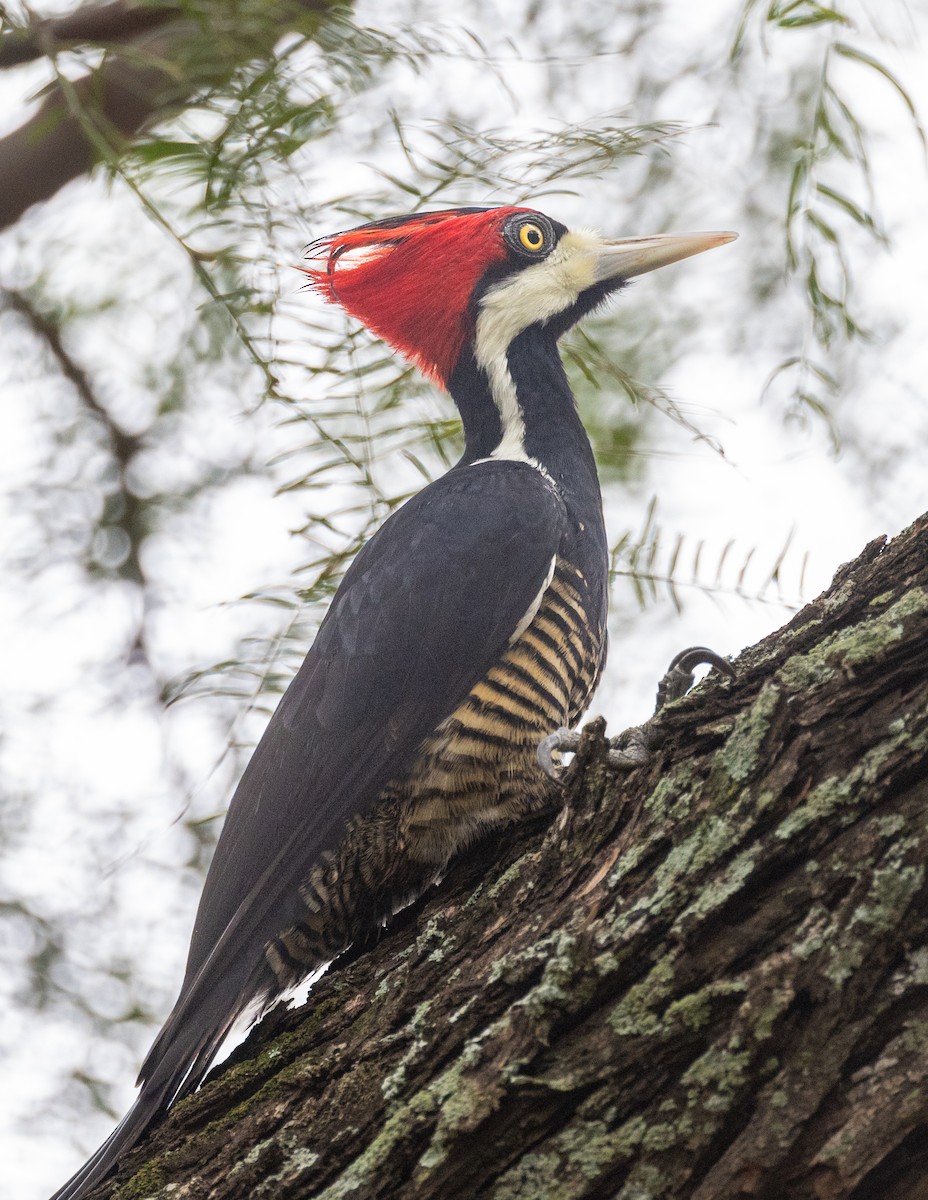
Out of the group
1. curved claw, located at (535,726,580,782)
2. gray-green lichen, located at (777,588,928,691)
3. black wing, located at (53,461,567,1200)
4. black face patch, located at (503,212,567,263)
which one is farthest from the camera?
black face patch, located at (503,212,567,263)

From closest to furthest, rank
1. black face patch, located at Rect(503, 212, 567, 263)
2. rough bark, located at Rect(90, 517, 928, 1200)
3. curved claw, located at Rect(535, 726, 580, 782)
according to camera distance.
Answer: rough bark, located at Rect(90, 517, 928, 1200) < curved claw, located at Rect(535, 726, 580, 782) < black face patch, located at Rect(503, 212, 567, 263)

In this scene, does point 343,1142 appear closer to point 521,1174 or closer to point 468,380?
point 521,1174

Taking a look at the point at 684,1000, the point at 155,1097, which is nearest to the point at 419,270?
the point at 155,1097

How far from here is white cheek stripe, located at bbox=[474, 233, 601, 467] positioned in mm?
3488

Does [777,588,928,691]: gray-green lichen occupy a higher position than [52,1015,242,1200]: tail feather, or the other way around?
[52,1015,242,1200]: tail feather

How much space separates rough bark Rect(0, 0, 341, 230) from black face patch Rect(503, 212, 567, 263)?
0.76m

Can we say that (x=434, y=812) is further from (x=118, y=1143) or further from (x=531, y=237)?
(x=531, y=237)

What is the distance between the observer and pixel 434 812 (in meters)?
2.54

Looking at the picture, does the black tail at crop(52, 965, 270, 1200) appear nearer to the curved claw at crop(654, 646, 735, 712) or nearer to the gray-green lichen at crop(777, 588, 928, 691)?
the curved claw at crop(654, 646, 735, 712)

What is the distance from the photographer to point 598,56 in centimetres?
376

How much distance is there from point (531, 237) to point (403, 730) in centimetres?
168

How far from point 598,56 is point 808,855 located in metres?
2.90

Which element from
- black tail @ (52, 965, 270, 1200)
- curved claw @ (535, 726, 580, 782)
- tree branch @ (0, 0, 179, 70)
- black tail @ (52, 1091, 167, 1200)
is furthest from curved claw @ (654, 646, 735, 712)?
tree branch @ (0, 0, 179, 70)

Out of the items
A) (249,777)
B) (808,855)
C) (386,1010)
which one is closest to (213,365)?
(249,777)
